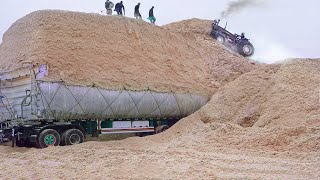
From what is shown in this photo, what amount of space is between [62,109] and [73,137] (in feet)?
3.84

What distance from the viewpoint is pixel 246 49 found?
2661 centimetres

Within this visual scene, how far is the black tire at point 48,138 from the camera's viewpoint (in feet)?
46.1

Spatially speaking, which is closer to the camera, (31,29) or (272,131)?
(272,131)

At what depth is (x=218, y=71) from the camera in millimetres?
22641

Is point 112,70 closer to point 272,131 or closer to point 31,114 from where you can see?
point 31,114

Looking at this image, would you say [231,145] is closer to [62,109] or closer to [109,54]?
[62,109]

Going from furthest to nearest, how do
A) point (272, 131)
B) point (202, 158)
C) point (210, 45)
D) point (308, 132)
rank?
point (210, 45), point (272, 131), point (308, 132), point (202, 158)

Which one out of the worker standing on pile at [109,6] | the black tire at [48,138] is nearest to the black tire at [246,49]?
the worker standing on pile at [109,6]

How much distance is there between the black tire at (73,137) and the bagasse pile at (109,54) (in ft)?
6.24

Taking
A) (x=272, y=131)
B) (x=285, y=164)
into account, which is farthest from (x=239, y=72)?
(x=285, y=164)

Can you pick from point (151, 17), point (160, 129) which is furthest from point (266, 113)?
point (151, 17)

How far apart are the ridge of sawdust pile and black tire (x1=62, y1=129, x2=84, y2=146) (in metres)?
0.72

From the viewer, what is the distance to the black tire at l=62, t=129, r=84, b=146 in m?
14.6

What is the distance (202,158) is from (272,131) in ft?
11.9
